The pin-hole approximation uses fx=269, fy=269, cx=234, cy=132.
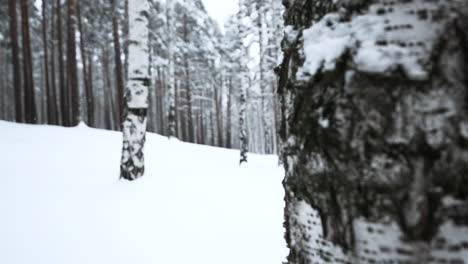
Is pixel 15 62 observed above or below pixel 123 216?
above

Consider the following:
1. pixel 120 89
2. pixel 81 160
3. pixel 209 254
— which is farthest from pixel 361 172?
pixel 120 89

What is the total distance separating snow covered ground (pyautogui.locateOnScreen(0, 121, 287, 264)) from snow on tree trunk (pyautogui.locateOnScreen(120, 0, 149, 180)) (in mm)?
309

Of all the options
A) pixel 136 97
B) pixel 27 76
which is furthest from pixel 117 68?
pixel 136 97

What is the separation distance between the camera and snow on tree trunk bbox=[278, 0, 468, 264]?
39cm

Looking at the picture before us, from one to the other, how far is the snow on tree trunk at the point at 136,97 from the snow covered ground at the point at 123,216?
31cm

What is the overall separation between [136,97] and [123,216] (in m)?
2.01

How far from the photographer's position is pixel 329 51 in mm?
518

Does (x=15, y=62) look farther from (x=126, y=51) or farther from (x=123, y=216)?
(x=123, y=216)

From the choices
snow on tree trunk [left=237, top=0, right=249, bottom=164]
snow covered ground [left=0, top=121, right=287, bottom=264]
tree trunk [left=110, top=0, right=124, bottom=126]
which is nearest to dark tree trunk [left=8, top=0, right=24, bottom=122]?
tree trunk [left=110, top=0, right=124, bottom=126]

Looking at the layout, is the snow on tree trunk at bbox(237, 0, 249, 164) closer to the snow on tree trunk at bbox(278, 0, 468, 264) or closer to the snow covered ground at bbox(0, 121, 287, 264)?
the snow covered ground at bbox(0, 121, 287, 264)

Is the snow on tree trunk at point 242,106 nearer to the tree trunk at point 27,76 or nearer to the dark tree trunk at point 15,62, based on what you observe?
the tree trunk at point 27,76

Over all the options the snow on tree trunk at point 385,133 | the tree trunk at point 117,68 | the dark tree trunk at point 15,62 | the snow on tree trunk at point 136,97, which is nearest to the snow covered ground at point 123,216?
the snow on tree trunk at point 136,97

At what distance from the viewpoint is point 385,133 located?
433mm

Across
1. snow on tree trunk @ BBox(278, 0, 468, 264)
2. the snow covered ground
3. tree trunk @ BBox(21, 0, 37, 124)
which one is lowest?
the snow covered ground
